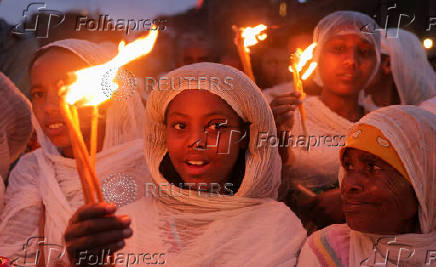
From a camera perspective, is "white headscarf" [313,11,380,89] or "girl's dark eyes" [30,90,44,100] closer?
"girl's dark eyes" [30,90,44,100]

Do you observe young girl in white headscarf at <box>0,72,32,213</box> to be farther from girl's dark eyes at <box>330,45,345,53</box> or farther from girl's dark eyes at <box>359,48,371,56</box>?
girl's dark eyes at <box>359,48,371,56</box>

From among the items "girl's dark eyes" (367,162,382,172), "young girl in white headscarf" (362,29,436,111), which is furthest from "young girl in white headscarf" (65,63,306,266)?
"young girl in white headscarf" (362,29,436,111)

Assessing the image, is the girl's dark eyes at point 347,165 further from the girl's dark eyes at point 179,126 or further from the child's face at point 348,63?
the child's face at point 348,63

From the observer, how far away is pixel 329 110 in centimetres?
373

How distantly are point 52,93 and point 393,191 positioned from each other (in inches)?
76.2

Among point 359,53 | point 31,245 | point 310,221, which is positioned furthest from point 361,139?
point 31,245

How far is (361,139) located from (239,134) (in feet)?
2.12

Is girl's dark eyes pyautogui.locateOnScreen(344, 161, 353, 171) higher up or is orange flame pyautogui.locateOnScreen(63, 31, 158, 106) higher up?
orange flame pyautogui.locateOnScreen(63, 31, 158, 106)

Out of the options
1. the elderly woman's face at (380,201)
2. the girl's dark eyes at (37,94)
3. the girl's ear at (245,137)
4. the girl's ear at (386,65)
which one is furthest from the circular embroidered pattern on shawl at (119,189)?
the girl's ear at (386,65)

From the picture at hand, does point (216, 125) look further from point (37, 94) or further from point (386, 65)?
point (386, 65)

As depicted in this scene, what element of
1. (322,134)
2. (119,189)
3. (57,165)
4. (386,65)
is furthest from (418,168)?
(386,65)

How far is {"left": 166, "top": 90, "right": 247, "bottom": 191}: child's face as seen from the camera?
2426mm

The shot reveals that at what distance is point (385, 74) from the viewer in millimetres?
4156

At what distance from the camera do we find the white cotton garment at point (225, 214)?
2361 mm
